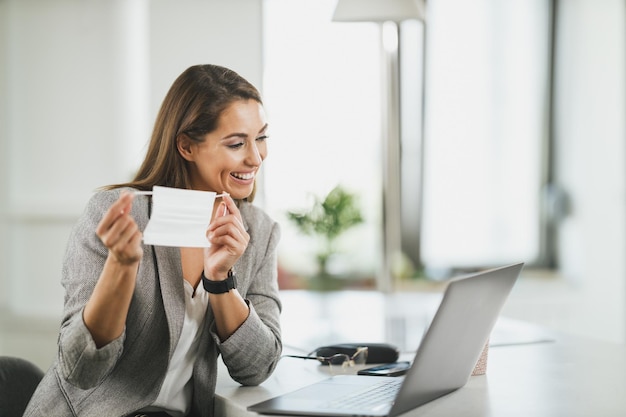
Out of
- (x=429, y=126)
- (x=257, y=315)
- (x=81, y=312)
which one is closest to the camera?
(x=81, y=312)

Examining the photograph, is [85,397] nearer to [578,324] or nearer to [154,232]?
[154,232]

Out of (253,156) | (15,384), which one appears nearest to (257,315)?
(253,156)

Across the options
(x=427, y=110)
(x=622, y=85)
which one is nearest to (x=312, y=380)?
(x=427, y=110)

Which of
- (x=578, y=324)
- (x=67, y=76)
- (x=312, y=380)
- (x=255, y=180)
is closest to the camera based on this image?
(x=312, y=380)

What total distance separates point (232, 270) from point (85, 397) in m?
0.35

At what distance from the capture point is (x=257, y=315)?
66.2 inches

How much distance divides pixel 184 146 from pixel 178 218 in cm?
37

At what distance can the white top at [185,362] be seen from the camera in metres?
1.62

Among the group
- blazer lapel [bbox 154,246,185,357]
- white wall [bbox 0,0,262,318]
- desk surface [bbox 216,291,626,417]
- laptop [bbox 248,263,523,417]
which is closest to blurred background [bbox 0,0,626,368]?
white wall [bbox 0,0,262,318]

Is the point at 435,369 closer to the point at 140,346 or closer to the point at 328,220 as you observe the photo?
the point at 140,346

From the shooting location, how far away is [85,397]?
5.08 feet

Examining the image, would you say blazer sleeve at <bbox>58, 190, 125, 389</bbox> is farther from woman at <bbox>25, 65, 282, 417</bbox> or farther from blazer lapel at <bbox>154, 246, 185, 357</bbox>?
blazer lapel at <bbox>154, 246, 185, 357</bbox>

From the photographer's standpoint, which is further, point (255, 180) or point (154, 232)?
point (255, 180)

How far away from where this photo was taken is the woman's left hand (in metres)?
1.54
